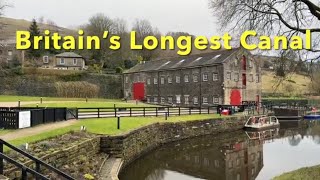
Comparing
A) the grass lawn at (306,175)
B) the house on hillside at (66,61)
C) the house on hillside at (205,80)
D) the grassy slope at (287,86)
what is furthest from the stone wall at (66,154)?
the grassy slope at (287,86)

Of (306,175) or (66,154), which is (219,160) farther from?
(66,154)

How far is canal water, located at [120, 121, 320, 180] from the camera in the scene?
59.1 feet

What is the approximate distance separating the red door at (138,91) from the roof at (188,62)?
8.15ft

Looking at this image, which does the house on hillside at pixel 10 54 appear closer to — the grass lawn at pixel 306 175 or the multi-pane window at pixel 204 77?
the multi-pane window at pixel 204 77

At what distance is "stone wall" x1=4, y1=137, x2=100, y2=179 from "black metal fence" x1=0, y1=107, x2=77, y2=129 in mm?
3672

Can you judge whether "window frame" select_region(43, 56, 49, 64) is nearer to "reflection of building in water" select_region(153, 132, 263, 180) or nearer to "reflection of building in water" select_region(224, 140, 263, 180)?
"reflection of building in water" select_region(153, 132, 263, 180)

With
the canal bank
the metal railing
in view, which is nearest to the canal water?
the canal bank

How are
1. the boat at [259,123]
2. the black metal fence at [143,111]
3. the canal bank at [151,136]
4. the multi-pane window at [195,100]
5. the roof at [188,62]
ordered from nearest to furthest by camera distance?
the canal bank at [151,136] → the black metal fence at [143,111] → the boat at [259,123] → the roof at [188,62] → the multi-pane window at [195,100]

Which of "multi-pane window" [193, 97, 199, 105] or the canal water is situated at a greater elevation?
"multi-pane window" [193, 97, 199, 105]

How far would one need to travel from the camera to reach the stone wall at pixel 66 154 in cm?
967

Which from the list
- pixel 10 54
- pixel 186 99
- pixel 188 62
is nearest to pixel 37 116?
pixel 186 99

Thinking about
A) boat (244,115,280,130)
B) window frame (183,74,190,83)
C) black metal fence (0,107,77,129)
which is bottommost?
boat (244,115,280,130)

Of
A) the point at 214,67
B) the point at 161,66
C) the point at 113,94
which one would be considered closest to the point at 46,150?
the point at 214,67

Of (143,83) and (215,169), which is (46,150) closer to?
(215,169)
